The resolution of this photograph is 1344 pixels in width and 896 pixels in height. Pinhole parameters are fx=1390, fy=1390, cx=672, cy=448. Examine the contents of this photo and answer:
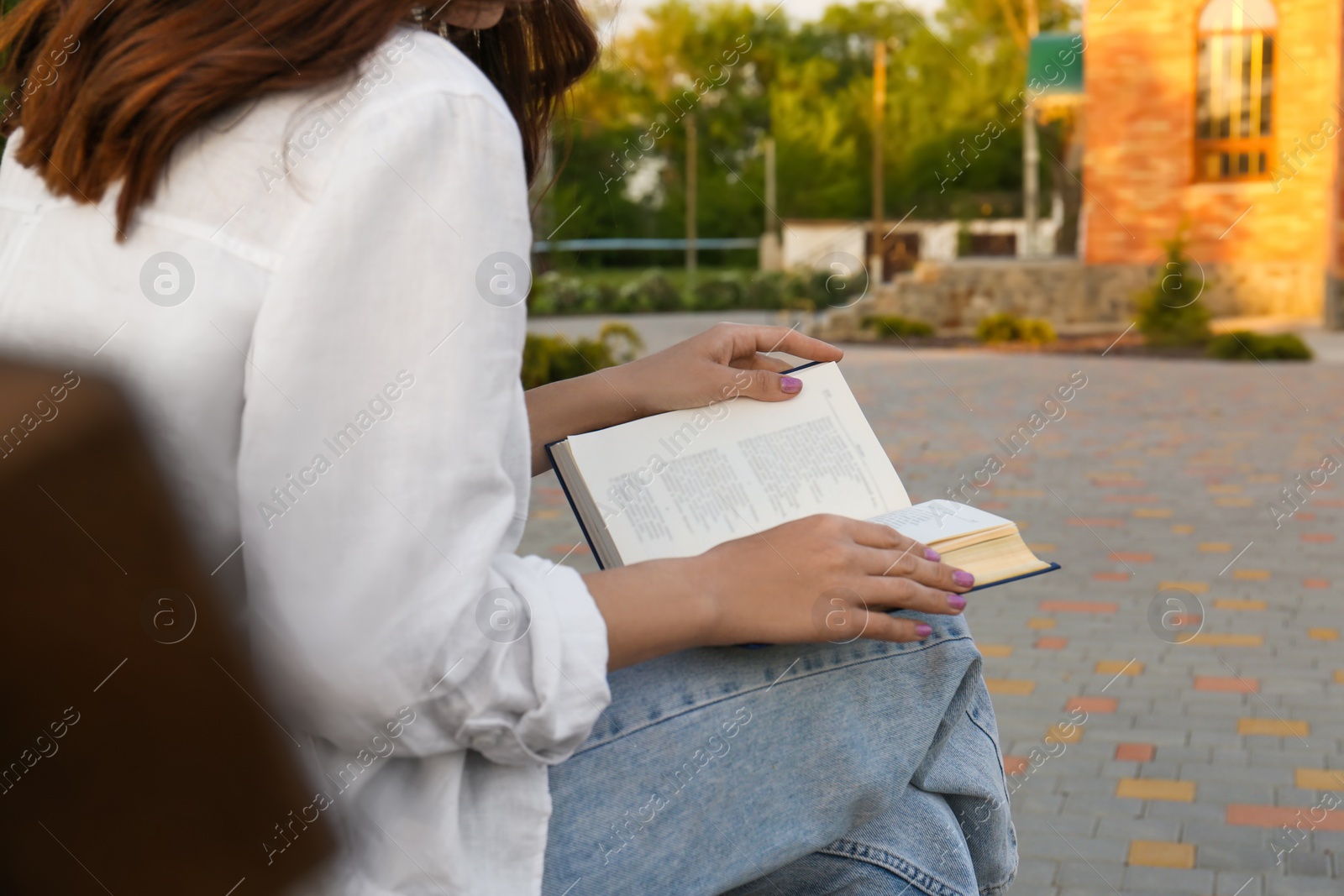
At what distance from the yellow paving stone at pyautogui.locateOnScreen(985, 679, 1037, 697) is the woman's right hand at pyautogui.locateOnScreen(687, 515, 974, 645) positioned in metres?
2.73

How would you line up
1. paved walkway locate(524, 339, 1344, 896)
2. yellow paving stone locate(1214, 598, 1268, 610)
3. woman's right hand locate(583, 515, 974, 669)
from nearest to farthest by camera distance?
woman's right hand locate(583, 515, 974, 669)
paved walkway locate(524, 339, 1344, 896)
yellow paving stone locate(1214, 598, 1268, 610)

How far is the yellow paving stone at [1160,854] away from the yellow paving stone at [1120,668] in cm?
122

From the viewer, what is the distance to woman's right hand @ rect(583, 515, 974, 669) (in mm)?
1219

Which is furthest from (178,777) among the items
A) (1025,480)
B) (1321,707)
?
(1025,480)

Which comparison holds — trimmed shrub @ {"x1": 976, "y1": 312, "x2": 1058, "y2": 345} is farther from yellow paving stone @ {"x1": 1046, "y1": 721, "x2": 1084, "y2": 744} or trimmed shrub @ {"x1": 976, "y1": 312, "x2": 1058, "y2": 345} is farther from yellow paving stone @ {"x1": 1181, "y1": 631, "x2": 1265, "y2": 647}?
yellow paving stone @ {"x1": 1046, "y1": 721, "x2": 1084, "y2": 744}

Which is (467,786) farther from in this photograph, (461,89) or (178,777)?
(461,89)

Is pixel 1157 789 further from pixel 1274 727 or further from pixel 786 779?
pixel 786 779

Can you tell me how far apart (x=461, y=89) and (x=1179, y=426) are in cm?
889

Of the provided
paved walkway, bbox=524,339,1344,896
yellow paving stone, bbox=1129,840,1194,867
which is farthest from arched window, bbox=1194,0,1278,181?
yellow paving stone, bbox=1129,840,1194,867

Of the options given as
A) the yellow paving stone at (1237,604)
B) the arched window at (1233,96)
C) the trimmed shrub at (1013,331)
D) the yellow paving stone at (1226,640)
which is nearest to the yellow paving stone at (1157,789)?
the yellow paving stone at (1226,640)

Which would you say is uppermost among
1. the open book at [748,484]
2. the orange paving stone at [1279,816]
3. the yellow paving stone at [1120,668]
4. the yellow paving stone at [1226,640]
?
the open book at [748,484]

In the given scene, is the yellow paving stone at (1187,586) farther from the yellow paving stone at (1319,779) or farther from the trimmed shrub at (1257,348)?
the trimmed shrub at (1257,348)

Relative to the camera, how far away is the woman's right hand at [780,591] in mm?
1219

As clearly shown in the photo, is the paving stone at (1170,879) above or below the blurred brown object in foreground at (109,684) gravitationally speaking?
below
